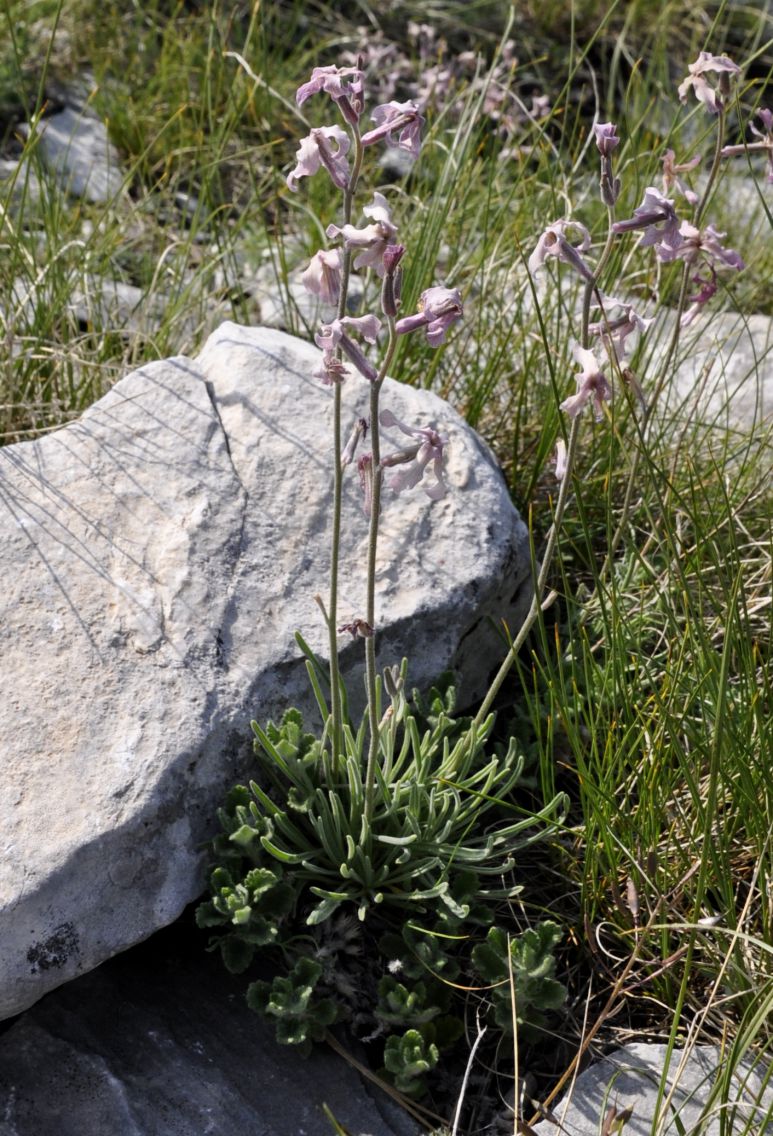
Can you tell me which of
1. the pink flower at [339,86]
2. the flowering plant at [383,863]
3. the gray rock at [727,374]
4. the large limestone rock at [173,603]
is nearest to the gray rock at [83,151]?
the large limestone rock at [173,603]

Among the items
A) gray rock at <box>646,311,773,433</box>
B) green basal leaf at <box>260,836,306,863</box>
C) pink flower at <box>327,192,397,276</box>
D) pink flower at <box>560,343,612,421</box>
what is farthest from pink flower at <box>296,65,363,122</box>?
gray rock at <box>646,311,773,433</box>

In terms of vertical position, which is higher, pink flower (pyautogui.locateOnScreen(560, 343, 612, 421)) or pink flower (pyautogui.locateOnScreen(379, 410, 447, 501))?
pink flower (pyautogui.locateOnScreen(560, 343, 612, 421))

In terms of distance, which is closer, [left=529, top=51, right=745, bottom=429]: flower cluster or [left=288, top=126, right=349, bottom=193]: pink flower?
[left=288, top=126, right=349, bottom=193]: pink flower

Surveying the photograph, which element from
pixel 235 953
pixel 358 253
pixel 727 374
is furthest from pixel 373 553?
pixel 727 374

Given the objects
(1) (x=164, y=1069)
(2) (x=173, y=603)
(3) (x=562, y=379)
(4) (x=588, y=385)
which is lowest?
(1) (x=164, y=1069)

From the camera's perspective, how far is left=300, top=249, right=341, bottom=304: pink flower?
1608 mm

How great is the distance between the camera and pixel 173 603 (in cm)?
234

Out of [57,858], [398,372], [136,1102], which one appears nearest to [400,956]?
[136,1102]

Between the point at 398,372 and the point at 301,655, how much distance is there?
121 cm

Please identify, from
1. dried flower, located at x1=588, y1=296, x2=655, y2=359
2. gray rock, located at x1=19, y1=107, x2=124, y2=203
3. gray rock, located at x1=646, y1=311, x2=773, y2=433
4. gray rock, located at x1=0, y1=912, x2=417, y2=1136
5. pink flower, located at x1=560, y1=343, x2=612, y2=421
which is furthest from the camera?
gray rock, located at x1=19, y1=107, x2=124, y2=203

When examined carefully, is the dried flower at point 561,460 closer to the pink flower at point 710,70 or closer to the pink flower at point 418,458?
the pink flower at point 418,458

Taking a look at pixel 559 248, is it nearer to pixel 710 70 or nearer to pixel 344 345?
pixel 344 345

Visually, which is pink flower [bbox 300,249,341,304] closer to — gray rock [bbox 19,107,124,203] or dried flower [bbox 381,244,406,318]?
dried flower [bbox 381,244,406,318]

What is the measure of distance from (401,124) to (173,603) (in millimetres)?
1124
